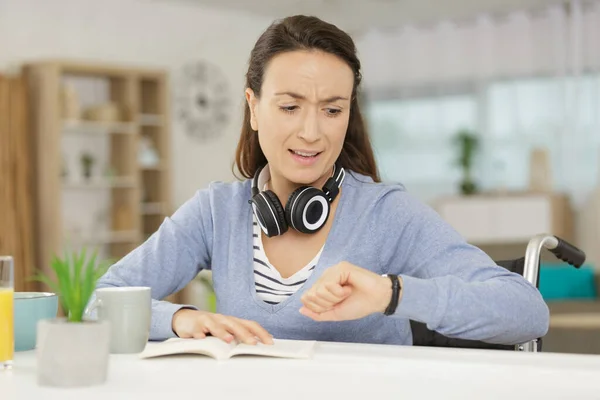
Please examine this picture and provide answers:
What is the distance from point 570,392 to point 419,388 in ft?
0.62

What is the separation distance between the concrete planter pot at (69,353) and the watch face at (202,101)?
6819mm

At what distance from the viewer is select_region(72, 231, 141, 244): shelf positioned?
6.74m

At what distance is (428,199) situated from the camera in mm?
8406

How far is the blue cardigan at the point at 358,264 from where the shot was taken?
1524mm

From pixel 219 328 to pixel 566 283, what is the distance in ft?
14.1

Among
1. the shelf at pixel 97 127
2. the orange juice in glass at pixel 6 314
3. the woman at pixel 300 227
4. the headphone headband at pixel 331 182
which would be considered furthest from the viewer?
the shelf at pixel 97 127

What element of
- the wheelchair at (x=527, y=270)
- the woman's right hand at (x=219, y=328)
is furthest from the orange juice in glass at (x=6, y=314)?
the wheelchair at (x=527, y=270)

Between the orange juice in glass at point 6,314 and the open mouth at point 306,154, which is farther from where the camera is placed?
the open mouth at point 306,154

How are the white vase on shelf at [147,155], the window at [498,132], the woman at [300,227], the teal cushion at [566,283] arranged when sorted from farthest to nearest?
the window at [498,132] → the white vase on shelf at [147,155] → the teal cushion at [566,283] → the woman at [300,227]

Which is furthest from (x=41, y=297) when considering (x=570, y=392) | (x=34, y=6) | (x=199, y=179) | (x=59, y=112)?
(x=199, y=179)

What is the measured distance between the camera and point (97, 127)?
665cm

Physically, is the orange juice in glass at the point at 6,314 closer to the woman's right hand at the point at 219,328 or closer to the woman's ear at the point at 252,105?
the woman's right hand at the point at 219,328

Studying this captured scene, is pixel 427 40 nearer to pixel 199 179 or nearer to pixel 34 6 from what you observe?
pixel 199 179

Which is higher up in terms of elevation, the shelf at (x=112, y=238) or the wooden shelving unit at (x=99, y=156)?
the wooden shelving unit at (x=99, y=156)
